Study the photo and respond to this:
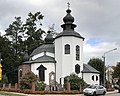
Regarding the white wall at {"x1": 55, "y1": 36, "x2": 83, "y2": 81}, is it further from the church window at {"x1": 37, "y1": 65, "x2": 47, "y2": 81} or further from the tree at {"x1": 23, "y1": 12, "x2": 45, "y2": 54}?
the tree at {"x1": 23, "y1": 12, "x2": 45, "y2": 54}

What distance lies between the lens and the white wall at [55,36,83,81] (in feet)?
189

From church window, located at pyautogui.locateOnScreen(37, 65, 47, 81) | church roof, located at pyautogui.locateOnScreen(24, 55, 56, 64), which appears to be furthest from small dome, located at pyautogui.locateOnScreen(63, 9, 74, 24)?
church window, located at pyautogui.locateOnScreen(37, 65, 47, 81)

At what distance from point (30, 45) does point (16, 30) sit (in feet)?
31.7

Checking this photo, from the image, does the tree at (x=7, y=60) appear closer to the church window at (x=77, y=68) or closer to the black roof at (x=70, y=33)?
the black roof at (x=70, y=33)

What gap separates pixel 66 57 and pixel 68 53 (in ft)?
2.92

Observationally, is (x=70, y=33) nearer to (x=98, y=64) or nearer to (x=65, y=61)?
(x=65, y=61)

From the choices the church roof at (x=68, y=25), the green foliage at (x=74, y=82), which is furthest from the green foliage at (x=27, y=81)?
the church roof at (x=68, y=25)

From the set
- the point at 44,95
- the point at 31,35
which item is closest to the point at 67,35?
the point at 44,95

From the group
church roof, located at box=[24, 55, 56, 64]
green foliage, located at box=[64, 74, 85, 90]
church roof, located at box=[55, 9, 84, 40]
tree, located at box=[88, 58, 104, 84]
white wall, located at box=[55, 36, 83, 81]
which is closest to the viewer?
green foliage, located at box=[64, 74, 85, 90]

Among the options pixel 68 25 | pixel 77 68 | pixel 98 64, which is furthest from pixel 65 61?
pixel 98 64

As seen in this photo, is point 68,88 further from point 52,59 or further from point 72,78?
point 52,59

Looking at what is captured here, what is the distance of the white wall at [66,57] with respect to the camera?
189ft

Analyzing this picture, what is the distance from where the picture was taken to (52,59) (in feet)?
198

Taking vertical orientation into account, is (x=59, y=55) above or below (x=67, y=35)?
below
